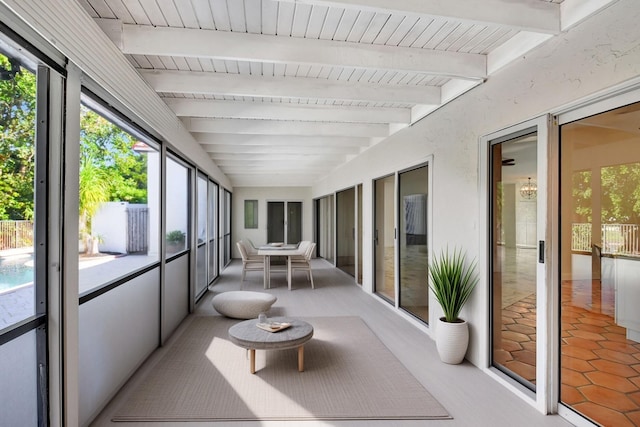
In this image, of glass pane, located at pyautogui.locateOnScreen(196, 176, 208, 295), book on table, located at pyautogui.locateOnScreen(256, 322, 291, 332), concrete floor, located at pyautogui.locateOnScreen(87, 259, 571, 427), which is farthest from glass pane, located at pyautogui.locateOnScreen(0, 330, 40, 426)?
glass pane, located at pyautogui.locateOnScreen(196, 176, 208, 295)

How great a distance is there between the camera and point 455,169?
3.63m

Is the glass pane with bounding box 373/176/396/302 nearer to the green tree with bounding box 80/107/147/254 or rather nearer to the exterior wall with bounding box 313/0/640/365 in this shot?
the exterior wall with bounding box 313/0/640/365

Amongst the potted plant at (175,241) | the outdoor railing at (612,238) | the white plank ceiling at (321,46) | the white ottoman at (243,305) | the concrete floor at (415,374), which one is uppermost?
the white plank ceiling at (321,46)

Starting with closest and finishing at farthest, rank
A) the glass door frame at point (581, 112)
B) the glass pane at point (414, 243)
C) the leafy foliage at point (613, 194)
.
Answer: the glass door frame at point (581, 112)
the leafy foliage at point (613, 194)
the glass pane at point (414, 243)

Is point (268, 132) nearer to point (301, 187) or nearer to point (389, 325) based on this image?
point (389, 325)

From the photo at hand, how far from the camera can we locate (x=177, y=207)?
A: 186 inches

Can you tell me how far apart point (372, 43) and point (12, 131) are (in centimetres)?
235

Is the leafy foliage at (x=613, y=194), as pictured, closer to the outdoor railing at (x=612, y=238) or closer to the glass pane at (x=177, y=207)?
the outdoor railing at (x=612, y=238)

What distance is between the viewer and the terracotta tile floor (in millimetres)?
2400

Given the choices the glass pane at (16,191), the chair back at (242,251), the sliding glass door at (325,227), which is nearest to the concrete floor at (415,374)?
the chair back at (242,251)

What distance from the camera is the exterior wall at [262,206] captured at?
40.0 feet

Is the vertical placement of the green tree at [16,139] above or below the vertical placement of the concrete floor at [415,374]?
above

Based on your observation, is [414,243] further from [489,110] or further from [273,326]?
[273,326]

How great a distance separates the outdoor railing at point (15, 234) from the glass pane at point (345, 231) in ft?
21.7
